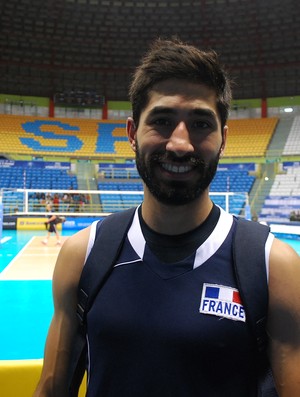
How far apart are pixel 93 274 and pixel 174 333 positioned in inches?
16.2

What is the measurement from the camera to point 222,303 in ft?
4.09

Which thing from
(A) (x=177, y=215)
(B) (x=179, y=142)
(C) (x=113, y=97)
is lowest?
(A) (x=177, y=215)

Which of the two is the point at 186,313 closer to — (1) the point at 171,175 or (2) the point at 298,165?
(1) the point at 171,175

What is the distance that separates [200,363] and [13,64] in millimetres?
32749

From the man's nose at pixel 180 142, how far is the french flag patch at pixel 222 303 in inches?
20.9

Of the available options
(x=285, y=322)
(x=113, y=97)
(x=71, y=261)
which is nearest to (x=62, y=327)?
(x=71, y=261)

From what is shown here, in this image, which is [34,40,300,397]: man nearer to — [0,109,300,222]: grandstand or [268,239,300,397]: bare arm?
[268,239,300,397]: bare arm

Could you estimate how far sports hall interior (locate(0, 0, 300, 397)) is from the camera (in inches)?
936

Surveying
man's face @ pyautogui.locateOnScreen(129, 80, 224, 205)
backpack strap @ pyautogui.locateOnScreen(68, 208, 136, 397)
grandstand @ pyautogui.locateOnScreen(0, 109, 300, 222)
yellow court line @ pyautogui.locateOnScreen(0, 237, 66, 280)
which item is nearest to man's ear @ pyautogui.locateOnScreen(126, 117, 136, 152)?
man's face @ pyautogui.locateOnScreen(129, 80, 224, 205)

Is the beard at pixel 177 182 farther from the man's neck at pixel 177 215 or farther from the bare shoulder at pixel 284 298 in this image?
the bare shoulder at pixel 284 298

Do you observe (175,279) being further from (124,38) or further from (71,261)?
(124,38)

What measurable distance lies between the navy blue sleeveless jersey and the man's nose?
393 millimetres

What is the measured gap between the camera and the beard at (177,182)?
51.3 inches

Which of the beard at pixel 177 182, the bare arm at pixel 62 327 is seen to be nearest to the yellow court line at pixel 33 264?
the bare arm at pixel 62 327
